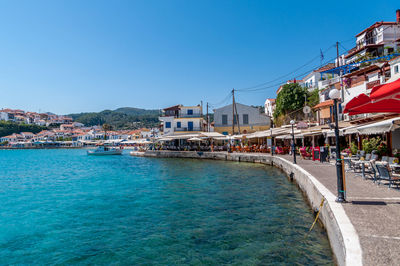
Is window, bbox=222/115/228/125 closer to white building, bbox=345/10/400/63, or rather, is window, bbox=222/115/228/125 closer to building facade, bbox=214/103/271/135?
building facade, bbox=214/103/271/135

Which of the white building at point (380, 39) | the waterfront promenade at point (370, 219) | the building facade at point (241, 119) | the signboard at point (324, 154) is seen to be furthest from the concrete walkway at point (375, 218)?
the building facade at point (241, 119)

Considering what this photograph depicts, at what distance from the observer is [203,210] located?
1005 cm

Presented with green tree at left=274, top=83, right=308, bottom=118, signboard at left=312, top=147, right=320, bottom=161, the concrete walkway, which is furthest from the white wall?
the concrete walkway

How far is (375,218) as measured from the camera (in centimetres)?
543

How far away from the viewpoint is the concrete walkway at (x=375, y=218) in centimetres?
388

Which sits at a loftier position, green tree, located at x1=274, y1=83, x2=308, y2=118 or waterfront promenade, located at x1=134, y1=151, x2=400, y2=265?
green tree, located at x1=274, y1=83, x2=308, y2=118

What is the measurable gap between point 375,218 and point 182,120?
151ft

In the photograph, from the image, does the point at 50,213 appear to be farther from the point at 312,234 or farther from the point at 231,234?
the point at 312,234

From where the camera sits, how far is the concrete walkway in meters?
3.88

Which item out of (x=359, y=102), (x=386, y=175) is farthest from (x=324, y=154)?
(x=359, y=102)

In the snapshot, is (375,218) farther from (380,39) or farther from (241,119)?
(241,119)

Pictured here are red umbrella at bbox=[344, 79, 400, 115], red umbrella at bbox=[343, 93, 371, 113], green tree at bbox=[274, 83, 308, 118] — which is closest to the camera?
red umbrella at bbox=[344, 79, 400, 115]

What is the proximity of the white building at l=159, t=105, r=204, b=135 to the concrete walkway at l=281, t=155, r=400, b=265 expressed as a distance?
4188 centimetres

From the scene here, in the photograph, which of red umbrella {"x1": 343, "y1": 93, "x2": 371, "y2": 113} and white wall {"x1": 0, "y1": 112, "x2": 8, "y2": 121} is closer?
red umbrella {"x1": 343, "y1": 93, "x2": 371, "y2": 113}
